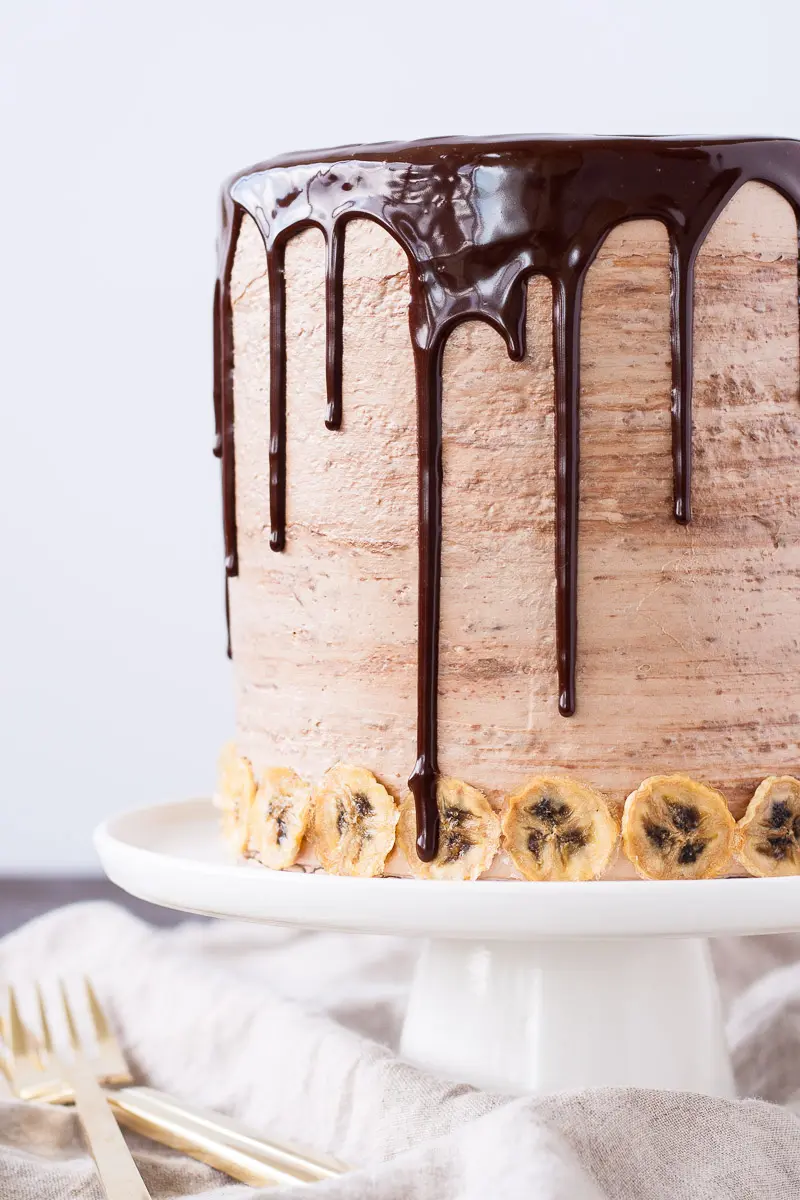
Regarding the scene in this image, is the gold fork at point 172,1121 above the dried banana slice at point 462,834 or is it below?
below

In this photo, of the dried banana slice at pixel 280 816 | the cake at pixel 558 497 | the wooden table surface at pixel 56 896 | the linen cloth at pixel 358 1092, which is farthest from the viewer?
the wooden table surface at pixel 56 896

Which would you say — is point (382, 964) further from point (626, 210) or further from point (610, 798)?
point (626, 210)

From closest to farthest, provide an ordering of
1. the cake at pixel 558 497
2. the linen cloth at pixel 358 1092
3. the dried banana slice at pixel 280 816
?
1. the linen cloth at pixel 358 1092
2. the cake at pixel 558 497
3. the dried banana slice at pixel 280 816

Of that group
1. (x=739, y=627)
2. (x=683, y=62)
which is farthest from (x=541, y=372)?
(x=683, y=62)

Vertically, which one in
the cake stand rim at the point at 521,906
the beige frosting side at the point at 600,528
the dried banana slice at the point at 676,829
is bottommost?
the cake stand rim at the point at 521,906

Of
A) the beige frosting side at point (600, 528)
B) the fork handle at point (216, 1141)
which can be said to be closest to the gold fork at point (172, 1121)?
the fork handle at point (216, 1141)

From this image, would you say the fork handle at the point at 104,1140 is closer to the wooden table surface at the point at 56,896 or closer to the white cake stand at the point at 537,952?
the white cake stand at the point at 537,952
